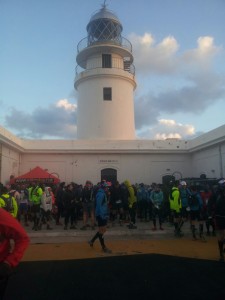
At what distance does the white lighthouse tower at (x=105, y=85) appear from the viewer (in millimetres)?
22750

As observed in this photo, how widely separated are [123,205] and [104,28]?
16.9 m

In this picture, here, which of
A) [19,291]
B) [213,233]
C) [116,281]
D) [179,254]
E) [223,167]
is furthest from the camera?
[223,167]

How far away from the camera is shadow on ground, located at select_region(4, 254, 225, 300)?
5078 millimetres

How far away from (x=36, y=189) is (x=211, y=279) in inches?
304

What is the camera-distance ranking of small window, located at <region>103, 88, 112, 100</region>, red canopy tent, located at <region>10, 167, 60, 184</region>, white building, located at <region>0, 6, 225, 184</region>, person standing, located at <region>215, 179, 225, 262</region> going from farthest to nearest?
small window, located at <region>103, 88, 112, 100</region>, white building, located at <region>0, 6, 225, 184</region>, red canopy tent, located at <region>10, 167, 60, 184</region>, person standing, located at <region>215, 179, 225, 262</region>

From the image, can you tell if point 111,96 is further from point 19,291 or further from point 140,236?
point 19,291

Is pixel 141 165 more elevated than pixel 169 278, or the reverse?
pixel 141 165

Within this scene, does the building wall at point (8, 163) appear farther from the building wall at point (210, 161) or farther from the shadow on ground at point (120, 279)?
the building wall at point (210, 161)

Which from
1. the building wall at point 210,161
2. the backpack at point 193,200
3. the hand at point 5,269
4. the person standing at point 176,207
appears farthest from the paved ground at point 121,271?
the building wall at point 210,161

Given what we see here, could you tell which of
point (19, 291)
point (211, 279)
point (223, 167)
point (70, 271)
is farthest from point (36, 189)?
point (223, 167)

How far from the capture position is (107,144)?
21312mm

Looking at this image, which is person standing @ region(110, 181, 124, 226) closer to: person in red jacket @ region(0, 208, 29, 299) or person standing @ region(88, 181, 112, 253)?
person standing @ region(88, 181, 112, 253)

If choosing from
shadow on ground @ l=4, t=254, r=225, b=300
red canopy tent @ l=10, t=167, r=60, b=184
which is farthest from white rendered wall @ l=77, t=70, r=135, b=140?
shadow on ground @ l=4, t=254, r=225, b=300

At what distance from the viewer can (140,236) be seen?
1078 cm
